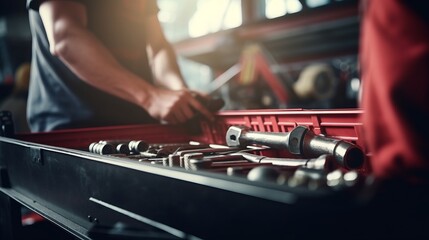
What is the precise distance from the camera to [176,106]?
40.8 inches

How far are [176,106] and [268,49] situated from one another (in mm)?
2194

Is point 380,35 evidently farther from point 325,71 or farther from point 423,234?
point 325,71

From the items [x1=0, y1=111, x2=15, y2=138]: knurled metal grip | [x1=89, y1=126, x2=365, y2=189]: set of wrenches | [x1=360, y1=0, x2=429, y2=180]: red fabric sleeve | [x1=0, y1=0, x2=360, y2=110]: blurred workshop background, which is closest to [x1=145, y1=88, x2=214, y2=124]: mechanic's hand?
[x1=89, y1=126, x2=365, y2=189]: set of wrenches

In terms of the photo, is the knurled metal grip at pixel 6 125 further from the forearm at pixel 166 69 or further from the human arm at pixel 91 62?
the forearm at pixel 166 69

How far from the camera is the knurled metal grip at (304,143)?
1.92ft

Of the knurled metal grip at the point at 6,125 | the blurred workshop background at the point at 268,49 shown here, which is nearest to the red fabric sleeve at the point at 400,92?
the knurled metal grip at the point at 6,125

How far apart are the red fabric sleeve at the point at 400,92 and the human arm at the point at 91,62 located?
733 millimetres

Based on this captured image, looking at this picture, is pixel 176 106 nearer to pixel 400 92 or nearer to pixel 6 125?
pixel 6 125

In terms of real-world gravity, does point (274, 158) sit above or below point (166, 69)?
below

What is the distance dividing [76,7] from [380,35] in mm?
963

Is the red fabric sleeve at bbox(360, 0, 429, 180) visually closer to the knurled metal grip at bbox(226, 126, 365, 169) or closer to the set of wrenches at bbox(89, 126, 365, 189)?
Result: the set of wrenches at bbox(89, 126, 365, 189)

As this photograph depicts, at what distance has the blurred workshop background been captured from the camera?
98.5 inches

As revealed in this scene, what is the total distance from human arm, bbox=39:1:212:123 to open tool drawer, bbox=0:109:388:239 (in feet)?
0.37

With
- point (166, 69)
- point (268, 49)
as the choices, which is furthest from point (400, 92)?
point (268, 49)
